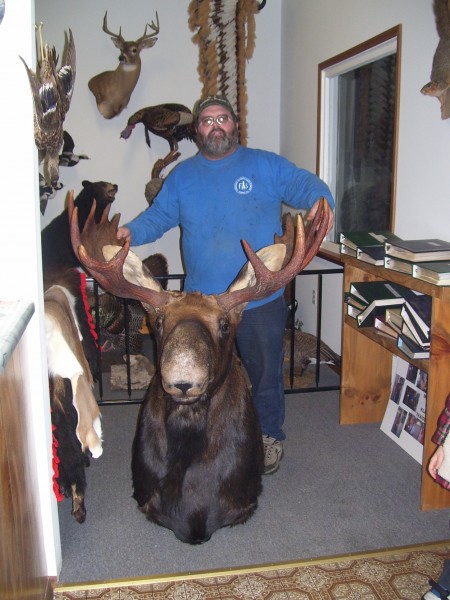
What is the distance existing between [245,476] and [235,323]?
686 mm

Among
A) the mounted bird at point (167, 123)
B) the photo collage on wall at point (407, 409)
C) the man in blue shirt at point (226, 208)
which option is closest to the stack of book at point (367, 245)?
the man in blue shirt at point (226, 208)

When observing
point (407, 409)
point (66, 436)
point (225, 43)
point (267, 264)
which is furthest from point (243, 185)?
point (225, 43)

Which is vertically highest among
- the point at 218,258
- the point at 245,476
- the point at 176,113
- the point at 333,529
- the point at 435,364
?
the point at 176,113

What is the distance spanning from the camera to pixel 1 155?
1856 millimetres

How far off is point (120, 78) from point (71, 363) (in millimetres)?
4129

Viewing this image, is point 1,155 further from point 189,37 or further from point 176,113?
point 189,37

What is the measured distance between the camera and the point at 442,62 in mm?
2713

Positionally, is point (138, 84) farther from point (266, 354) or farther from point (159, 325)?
point (159, 325)

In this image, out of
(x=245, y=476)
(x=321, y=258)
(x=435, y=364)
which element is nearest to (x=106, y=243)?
(x=245, y=476)

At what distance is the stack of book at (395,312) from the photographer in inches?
107

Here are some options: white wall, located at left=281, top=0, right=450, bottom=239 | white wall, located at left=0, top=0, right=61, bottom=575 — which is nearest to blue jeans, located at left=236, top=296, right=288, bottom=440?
white wall, located at left=281, top=0, right=450, bottom=239

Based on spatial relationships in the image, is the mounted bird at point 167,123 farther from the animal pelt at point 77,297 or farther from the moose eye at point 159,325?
the moose eye at point 159,325

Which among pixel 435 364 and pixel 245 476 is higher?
pixel 435 364

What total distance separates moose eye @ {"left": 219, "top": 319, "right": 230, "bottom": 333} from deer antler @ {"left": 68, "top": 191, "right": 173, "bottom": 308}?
26cm
